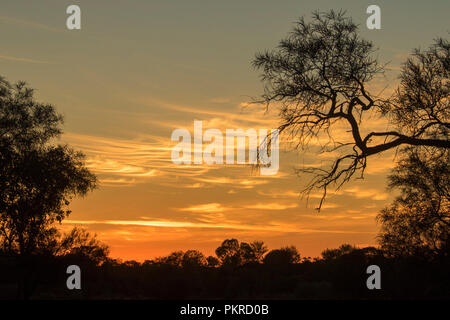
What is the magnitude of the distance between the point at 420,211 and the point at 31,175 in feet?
62.2

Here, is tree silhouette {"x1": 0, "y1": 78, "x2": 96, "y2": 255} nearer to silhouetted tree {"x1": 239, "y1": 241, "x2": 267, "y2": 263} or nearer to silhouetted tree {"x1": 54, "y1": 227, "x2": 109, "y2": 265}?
silhouetted tree {"x1": 54, "y1": 227, "x2": 109, "y2": 265}

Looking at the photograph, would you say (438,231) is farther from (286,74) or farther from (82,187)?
(82,187)

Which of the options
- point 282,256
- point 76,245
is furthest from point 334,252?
point 76,245

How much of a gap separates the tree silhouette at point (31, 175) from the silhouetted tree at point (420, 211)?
54.1ft

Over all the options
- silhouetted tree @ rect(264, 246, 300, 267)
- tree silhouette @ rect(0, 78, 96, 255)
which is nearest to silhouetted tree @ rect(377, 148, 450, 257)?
tree silhouette @ rect(0, 78, 96, 255)

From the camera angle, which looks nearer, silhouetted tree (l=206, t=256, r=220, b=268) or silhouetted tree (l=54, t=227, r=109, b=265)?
silhouetted tree (l=54, t=227, r=109, b=265)

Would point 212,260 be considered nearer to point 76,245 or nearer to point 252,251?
point 252,251

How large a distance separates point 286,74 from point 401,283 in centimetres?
3048

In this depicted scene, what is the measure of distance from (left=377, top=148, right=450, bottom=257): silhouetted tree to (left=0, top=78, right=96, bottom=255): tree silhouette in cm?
1648

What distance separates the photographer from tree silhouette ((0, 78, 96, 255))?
2872 centimetres

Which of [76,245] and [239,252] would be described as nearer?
[76,245]

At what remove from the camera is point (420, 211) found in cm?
2306

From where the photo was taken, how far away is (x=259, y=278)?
217 feet
